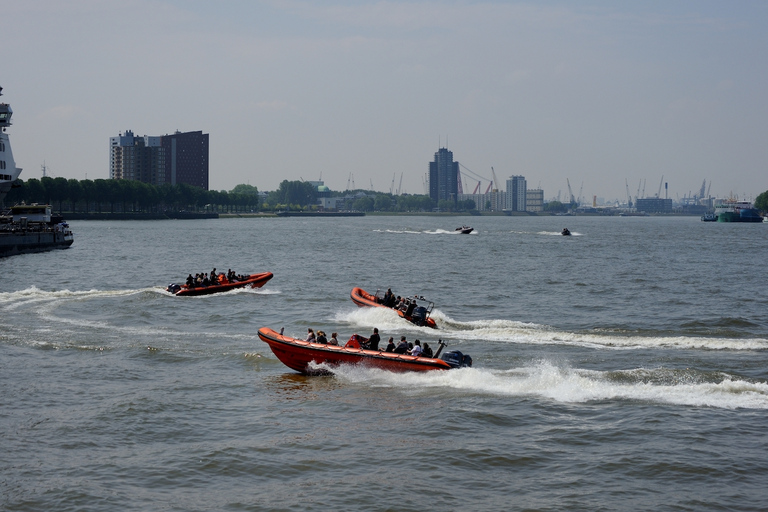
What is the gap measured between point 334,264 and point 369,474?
64.8 m

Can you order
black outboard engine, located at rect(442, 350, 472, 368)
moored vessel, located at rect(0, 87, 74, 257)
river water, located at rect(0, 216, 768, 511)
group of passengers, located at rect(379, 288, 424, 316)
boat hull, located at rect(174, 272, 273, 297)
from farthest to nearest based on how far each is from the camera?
1. moored vessel, located at rect(0, 87, 74, 257)
2. boat hull, located at rect(174, 272, 273, 297)
3. group of passengers, located at rect(379, 288, 424, 316)
4. black outboard engine, located at rect(442, 350, 472, 368)
5. river water, located at rect(0, 216, 768, 511)

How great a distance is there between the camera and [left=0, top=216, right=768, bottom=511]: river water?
719 inches

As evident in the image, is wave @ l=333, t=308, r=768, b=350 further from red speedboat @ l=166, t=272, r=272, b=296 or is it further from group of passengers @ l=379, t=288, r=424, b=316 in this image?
red speedboat @ l=166, t=272, r=272, b=296

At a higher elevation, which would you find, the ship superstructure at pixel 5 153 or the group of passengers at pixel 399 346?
the ship superstructure at pixel 5 153

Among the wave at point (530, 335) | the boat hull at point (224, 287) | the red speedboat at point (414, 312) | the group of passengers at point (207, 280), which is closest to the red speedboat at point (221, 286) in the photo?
the boat hull at point (224, 287)

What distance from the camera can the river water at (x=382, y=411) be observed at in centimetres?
1827

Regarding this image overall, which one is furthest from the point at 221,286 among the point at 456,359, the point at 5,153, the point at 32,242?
the point at 5,153

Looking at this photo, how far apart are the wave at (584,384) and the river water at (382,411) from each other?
92 millimetres

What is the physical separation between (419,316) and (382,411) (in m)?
15.4

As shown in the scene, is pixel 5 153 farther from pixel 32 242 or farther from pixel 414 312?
pixel 414 312

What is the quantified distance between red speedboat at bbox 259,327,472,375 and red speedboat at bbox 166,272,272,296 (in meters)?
22.4

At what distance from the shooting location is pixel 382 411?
967 inches

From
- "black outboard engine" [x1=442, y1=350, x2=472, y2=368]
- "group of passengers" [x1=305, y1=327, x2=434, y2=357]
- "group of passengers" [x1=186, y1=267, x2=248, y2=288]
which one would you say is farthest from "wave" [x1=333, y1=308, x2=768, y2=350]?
"group of passengers" [x1=186, y1=267, x2=248, y2=288]

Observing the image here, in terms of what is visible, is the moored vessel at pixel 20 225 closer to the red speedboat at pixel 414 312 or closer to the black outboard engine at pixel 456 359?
the red speedboat at pixel 414 312
